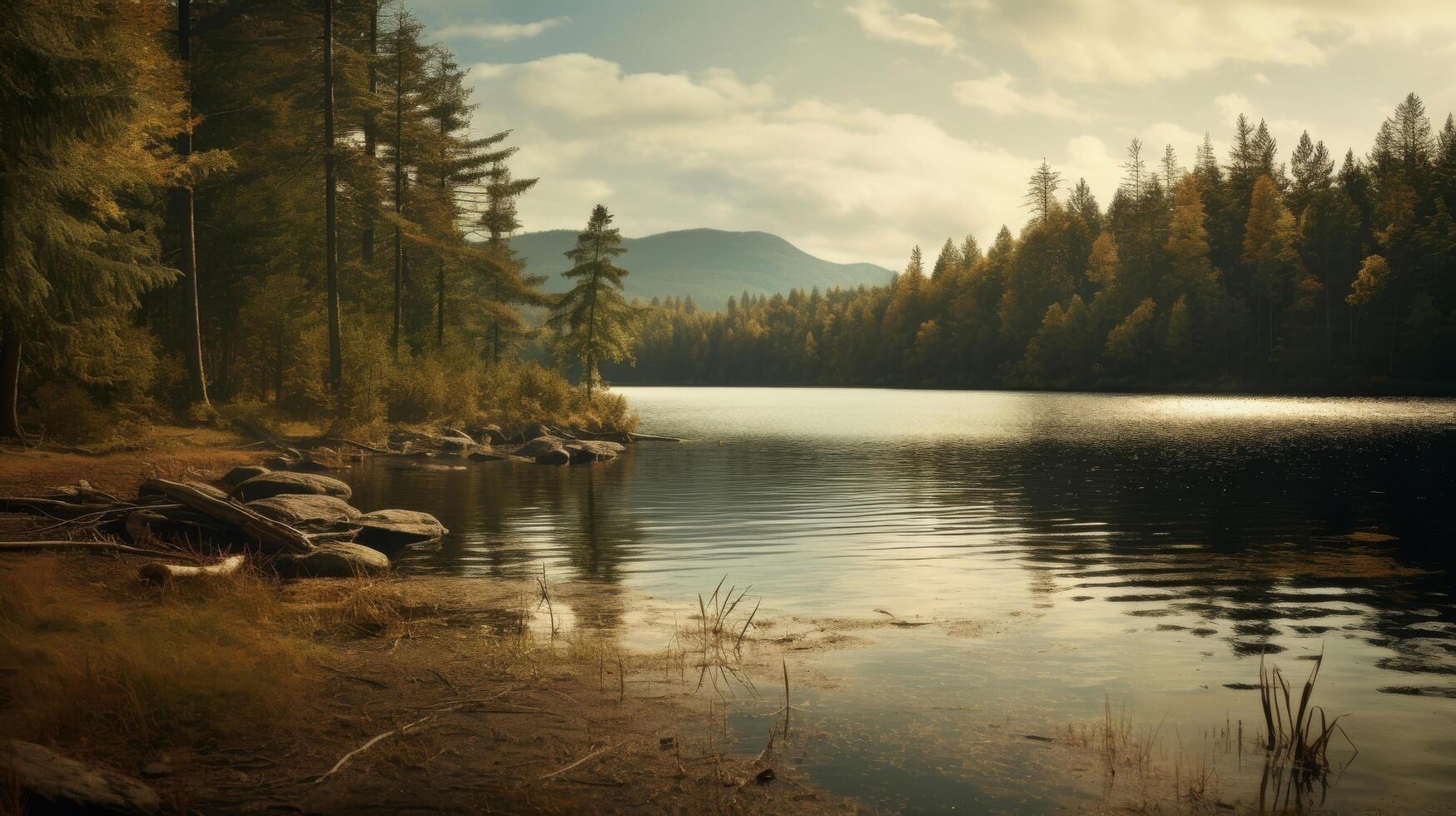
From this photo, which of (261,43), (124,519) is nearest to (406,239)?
(261,43)

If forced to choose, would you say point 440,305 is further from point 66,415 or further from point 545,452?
point 66,415

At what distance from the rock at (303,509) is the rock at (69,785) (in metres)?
10.2

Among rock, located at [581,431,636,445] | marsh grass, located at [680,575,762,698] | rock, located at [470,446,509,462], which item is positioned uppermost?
rock, located at [581,431,636,445]

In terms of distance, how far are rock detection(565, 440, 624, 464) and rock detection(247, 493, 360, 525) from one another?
73.0ft

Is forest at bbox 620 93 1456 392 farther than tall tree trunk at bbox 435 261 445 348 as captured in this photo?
Yes

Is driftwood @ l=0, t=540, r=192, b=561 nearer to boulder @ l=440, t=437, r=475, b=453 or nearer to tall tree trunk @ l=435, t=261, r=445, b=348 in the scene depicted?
boulder @ l=440, t=437, r=475, b=453

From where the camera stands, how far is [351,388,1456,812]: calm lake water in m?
7.65

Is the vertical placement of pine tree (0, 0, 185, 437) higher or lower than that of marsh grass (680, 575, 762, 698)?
higher

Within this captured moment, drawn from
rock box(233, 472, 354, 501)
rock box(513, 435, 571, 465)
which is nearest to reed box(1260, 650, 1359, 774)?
rock box(233, 472, 354, 501)

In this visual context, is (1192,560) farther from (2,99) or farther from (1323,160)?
(1323,160)

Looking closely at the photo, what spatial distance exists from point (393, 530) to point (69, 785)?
1268cm

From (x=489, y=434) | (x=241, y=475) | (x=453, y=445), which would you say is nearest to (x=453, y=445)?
(x=453, y=445)

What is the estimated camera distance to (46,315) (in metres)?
21.4

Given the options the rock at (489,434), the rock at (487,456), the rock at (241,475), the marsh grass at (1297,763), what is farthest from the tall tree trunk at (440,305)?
the marsh grass at (1297,763)
